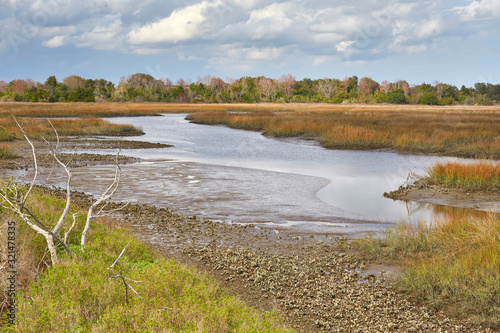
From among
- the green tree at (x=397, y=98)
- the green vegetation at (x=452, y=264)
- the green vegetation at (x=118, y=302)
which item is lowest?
the green vegetation at (x=452, y=264)

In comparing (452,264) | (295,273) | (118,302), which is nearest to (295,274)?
(295,273)

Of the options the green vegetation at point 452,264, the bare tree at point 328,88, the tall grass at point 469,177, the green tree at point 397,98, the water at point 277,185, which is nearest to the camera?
the green vegetation at point 452,264

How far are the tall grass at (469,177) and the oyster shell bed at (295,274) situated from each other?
8.11m

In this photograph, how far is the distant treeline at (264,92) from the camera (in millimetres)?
113938

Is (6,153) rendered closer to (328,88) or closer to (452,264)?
(452,264)

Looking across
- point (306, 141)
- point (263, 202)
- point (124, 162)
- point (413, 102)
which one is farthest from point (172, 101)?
point (263, 202)

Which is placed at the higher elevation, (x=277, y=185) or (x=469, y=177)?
(x=469, y=177)

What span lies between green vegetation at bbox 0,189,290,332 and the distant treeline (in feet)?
353

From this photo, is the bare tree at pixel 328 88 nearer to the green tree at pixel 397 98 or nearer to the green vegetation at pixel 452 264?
the green tree at pixel 397 98

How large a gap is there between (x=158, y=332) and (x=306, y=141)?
109 feet

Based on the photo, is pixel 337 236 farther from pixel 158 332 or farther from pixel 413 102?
pixel 413 102

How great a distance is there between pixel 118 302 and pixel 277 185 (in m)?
12.7

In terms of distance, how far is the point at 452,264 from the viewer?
7.93m

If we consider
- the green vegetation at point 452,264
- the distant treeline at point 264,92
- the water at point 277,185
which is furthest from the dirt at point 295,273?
the distant treeline at point 264,92
